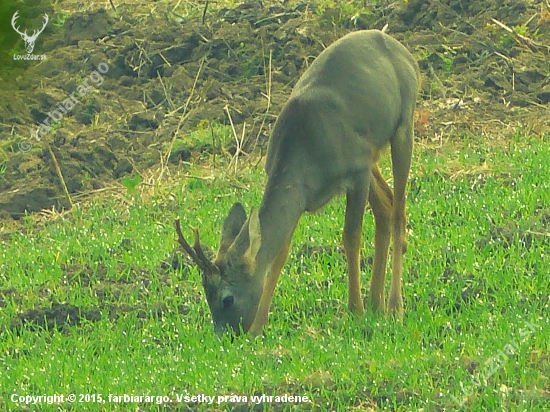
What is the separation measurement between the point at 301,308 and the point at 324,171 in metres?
1.32

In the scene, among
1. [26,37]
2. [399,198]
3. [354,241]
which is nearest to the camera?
[26,37]

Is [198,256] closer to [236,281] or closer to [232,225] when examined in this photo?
[236,281]

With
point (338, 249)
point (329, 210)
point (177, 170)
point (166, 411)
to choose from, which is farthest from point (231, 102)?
point (166, 411)

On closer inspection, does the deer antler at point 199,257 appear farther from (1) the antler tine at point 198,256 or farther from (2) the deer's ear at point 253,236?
(2) the deer's ear at point 253,236

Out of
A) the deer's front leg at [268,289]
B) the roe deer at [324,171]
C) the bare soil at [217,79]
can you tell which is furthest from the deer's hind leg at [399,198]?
the bare soil at [217,79]

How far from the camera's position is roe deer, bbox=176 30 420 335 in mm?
8445

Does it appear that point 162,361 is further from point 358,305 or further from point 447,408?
point 447,408

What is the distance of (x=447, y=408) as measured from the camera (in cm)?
703

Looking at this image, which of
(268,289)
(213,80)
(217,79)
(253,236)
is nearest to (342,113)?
(253,236)

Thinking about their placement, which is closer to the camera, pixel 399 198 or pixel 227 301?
pixel 227 301

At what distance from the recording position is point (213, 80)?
1562cm

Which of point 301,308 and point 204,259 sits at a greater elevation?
point 204,259

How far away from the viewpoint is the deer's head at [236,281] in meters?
8.34

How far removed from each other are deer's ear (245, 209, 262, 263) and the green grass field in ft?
2.13
